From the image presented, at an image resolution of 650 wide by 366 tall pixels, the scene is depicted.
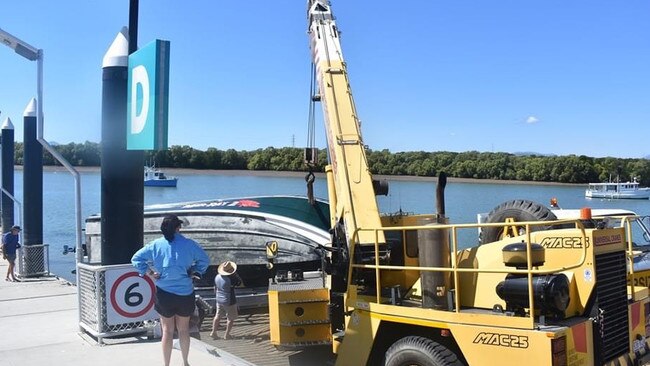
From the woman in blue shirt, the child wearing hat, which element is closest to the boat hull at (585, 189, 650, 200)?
the child wearing hat

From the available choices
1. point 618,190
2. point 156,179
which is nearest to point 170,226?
point 618,190

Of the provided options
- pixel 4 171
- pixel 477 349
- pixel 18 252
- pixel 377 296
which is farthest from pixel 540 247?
pixel 4 171

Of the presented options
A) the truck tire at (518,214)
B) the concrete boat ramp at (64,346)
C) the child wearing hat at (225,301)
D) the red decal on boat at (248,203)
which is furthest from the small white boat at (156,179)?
the truck tire at (518,214)

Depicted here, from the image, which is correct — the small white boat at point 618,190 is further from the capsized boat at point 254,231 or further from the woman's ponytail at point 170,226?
the woman's ponytail at point 170,226

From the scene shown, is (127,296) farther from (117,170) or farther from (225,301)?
(225,301)

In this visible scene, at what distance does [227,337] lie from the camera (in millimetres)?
10438

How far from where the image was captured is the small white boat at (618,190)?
68.8 metres

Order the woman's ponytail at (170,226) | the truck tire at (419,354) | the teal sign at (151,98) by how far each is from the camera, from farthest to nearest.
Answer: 1. the teal sign at (151,98)
2. the woman's ponytail at (170,226)
3. the truck tire at (419,354)

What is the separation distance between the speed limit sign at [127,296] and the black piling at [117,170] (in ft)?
1.07

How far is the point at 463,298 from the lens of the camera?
20.3 ft

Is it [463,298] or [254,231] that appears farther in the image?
[254,231]

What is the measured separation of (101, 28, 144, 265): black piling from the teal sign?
0.61 m

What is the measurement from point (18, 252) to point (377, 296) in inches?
457

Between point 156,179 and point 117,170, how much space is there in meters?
82.4
